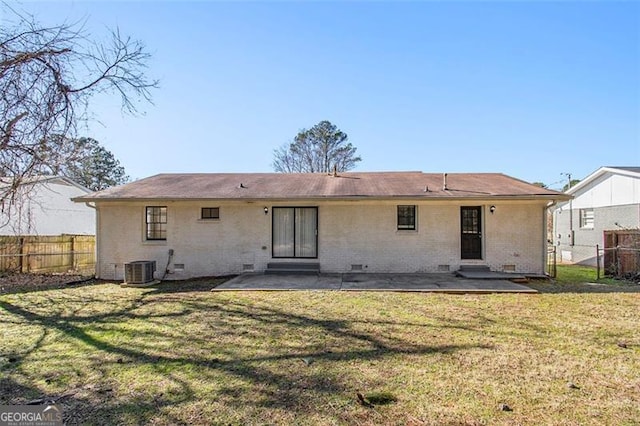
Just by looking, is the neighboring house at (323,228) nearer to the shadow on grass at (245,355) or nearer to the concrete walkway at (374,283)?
the concrete walkway at (374,283)

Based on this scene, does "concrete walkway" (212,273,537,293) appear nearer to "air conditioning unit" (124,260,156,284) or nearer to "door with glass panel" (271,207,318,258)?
"door with glass panel" (271,207,318,258)

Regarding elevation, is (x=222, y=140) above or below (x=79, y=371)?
above

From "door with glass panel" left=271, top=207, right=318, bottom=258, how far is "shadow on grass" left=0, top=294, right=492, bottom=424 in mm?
4330

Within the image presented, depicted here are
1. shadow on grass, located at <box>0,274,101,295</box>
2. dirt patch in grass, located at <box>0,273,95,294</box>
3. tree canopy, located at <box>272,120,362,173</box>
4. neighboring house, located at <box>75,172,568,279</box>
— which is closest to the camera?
shadow on grass, located at <box>0,274,101,295</box>

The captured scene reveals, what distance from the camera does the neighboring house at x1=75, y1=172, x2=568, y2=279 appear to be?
35.3 feet

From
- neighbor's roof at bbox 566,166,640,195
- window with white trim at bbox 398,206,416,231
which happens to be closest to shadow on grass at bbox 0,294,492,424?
window with white trim at bbox 398,206,416,231

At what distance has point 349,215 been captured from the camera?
11.1 meters

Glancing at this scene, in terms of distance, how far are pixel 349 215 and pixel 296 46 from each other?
5835mm

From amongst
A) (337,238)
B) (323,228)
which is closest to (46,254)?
(323,228)

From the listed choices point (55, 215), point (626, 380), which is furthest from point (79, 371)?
point (55, 215)

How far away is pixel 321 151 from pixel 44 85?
2650cm

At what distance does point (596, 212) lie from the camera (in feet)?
54.7

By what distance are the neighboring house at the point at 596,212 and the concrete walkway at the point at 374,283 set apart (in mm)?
7941

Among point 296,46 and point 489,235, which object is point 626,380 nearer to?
point 489,235
